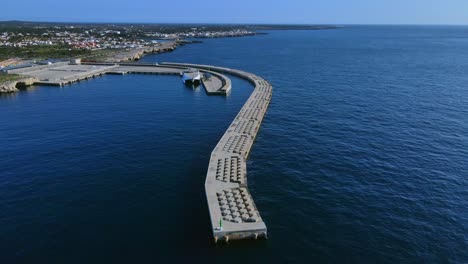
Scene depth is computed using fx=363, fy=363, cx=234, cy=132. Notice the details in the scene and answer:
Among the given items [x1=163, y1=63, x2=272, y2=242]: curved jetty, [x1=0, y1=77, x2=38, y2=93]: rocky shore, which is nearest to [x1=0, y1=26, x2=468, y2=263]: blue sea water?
[x1=163, y1=63, x2=272, y2=242]: curved jetty

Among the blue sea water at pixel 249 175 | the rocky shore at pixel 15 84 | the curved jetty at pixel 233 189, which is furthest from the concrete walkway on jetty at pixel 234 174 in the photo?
the rocky shore at pixel 15 84

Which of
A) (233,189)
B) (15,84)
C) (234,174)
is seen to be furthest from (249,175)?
(15,84)

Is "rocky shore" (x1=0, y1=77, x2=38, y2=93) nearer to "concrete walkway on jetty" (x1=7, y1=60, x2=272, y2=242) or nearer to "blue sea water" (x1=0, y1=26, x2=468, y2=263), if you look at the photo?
"concrete walkway on jetty" (x1=7, y1=60, x2=272, y2=242)

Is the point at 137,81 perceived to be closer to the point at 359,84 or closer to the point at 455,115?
the point at 359,84

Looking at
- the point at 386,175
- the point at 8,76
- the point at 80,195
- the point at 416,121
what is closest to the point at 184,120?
the point at 80,195

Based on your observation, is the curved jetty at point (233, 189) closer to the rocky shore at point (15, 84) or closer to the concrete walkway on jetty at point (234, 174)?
the concrete walkway on jetty at point (234, 174)

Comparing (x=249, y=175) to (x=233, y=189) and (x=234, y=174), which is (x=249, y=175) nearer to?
(x=234, y=174)
